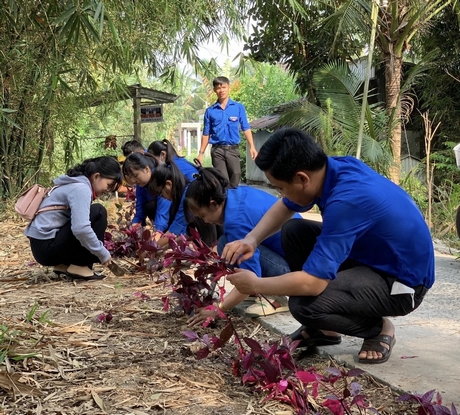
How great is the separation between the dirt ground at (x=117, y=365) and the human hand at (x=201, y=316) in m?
0.09

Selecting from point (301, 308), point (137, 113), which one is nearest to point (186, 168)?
point (301, 308)

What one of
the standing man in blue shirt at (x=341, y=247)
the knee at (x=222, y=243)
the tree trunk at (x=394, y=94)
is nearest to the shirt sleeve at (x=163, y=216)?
the knee at (x=222, y=243)

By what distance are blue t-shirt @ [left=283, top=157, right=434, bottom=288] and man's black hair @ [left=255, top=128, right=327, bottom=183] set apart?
0.12m

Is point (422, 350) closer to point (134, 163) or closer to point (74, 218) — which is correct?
point (74, 218)

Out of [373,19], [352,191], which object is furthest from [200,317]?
[373,19]

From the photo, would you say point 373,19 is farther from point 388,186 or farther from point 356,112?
point 388,186

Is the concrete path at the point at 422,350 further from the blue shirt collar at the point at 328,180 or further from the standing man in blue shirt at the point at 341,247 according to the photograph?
the blue shirt collar at the point at 328,180

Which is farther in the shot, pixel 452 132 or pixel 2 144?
pixel 452 132

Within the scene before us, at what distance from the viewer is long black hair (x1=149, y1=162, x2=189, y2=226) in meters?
4.12

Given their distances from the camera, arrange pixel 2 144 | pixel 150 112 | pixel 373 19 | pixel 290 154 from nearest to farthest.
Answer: pixel 290 154, pixel 2 144, pixel 373 19, pixel 150 112

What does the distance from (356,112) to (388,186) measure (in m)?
7.92

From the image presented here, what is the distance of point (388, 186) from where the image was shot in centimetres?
251

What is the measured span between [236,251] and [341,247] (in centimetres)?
50

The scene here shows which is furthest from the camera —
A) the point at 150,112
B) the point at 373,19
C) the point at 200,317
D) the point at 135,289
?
the point at 150,112
